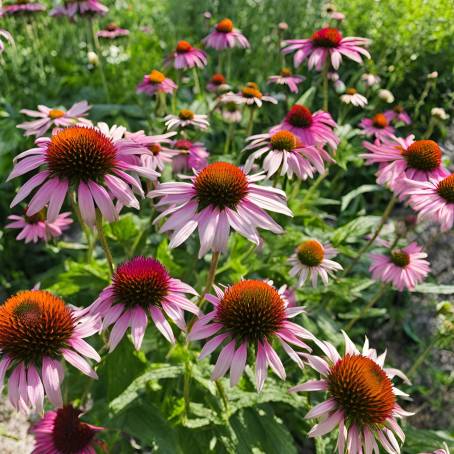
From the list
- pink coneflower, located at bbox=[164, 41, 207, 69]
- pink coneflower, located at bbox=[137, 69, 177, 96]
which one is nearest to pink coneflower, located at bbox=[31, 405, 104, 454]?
pink coneflower, located at bbox=[137, 69, 177, 96]

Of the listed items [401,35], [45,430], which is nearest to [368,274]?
[45,430]

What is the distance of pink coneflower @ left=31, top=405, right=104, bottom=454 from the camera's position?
1.54 m

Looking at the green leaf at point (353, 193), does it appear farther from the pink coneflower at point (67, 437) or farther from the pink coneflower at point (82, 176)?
the pink coneflower at point (67, 437)

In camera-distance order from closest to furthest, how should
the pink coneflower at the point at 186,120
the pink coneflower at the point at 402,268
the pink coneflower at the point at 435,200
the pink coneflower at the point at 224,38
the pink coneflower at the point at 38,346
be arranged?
the pink coneflower at the point at 38,346 → the pink coneflower at the point at 435,200 → the pink coneflower at the point at 402,268 → the pink coneflower at the point at 186,120 → the pink coneflower at the point at 224,38

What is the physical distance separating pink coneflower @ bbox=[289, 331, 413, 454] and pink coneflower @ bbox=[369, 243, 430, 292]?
1015mm

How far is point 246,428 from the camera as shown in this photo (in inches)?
73.4

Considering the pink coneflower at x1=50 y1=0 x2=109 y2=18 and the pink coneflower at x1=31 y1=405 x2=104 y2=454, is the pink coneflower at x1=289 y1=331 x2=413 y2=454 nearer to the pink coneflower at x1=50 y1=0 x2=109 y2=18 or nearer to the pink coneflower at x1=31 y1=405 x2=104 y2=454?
the pink coneflower at x1=31 y1=405 x2=104 y2=454

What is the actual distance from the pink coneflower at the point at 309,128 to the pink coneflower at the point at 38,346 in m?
1.26

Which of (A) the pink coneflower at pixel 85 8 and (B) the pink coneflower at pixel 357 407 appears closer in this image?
(B) the pink coneflower at pixel 357 407

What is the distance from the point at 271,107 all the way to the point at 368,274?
177cm

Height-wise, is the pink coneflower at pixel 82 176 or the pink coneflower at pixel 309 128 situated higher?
the pink coneflower at pixel 82 176

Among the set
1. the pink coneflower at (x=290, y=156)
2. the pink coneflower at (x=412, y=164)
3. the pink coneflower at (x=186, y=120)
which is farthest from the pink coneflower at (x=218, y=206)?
the pink coneflower at (x=186, y=120)

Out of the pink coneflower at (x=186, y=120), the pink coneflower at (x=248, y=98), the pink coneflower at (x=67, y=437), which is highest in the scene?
the pink coneflower at (x=248, y=98)

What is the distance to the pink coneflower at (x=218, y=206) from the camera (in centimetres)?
132
